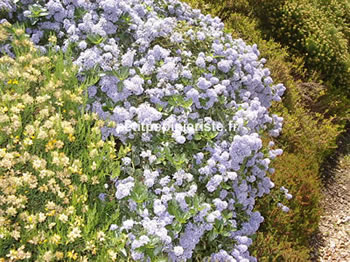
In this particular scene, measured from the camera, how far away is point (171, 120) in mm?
3543

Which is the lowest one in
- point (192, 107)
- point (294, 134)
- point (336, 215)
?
point (336, 215)

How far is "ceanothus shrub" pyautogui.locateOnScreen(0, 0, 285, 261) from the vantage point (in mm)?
3162

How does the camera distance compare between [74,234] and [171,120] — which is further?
[171,120]

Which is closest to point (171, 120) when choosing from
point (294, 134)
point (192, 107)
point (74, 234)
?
point (192, 107)

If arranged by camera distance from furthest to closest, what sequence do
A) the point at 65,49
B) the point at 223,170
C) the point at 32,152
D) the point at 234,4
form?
the point at 234,4 < the point at 65,49 < the point at 223,170 < the point at 32,152

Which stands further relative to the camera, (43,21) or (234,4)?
(234,4)

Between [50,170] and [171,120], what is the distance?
3.74 ft

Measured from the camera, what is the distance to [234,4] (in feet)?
22.8

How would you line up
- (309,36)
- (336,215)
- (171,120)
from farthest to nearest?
(309,36) < (336,215) < (171,120)

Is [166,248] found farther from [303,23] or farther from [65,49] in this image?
[303,23]

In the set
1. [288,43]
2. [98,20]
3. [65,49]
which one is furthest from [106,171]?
[288,43]

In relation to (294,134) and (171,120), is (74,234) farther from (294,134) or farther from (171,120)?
(294,134)

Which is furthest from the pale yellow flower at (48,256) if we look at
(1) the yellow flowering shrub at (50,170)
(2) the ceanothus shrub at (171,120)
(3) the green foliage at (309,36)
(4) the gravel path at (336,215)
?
(3) the green foliage at (309,36)

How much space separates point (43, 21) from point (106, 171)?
1.91m
